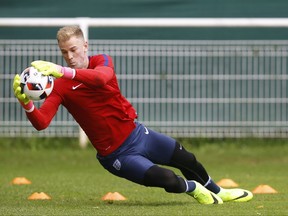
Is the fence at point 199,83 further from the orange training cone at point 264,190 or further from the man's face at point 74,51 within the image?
the man's face at point 74,51

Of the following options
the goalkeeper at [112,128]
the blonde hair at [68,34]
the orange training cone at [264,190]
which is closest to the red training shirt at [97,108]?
the goalkeeper at [112,128]

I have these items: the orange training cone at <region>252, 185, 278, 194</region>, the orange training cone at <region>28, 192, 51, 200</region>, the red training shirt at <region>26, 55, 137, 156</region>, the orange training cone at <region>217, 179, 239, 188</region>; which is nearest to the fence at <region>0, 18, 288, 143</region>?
the orange training cone at <region>217, 179, 239, 188</region>

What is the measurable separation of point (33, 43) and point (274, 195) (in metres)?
6.05

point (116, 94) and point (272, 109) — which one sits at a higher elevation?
point (116, 94)

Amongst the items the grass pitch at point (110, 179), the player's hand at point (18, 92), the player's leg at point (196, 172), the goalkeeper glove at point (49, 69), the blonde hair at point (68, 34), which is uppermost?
the blonde hair at point (68, 34)

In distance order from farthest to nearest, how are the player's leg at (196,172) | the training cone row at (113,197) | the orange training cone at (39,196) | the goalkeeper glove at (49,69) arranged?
the orange training cone at (39,196) < the training cone row at (113,197) < the player's leg at (196,172) < the goalkeeper glove at (49,69)

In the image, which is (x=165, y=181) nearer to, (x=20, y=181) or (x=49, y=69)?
(x=49, y=69)

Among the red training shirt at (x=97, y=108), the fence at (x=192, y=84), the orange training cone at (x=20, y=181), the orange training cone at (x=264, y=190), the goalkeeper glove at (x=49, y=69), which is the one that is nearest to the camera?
the goalkeeper glove at (x=49, y=69)

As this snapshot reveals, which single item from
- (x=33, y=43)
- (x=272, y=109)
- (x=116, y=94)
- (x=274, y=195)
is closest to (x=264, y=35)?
(x=272, y=109)

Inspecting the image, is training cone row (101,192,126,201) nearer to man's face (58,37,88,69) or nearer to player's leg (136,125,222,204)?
player's leg (136,125,222,204)

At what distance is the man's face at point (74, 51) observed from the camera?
27.9 feet

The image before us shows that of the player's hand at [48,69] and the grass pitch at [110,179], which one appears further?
the grass pitch at [110,179]

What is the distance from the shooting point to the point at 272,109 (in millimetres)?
15047

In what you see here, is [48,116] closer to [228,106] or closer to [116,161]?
[116,161]
